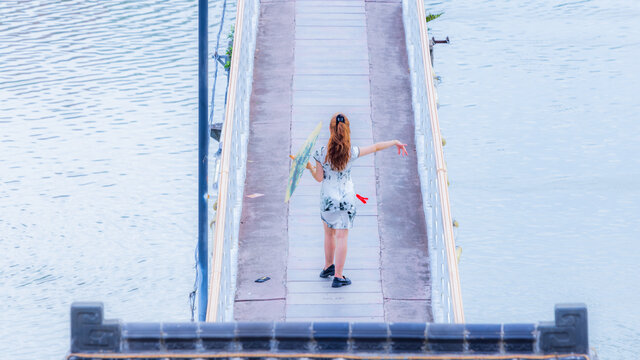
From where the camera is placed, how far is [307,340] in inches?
296

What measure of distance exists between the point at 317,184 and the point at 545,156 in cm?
1447

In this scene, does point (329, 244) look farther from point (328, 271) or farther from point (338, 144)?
point (338, 144)

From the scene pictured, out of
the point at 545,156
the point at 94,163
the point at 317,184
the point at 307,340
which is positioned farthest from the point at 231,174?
the point at 545,156

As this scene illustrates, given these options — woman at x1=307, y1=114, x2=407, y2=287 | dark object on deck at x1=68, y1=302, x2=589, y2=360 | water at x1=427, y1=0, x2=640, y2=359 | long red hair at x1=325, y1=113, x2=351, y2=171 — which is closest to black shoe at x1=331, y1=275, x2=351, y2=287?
woman at x1=307, y1=114, x2=407, y2=287

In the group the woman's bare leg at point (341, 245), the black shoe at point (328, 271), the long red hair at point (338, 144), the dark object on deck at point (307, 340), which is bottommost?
the dark object on deck at point (307, 340)

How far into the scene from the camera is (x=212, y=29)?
98.6 feet

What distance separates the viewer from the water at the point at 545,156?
66.2 feet

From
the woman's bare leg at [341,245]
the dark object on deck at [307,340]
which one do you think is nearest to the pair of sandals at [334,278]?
the woman's bare leg at [341,245]

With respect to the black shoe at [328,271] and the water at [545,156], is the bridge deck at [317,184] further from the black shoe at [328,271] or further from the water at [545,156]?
the water at [545,156]

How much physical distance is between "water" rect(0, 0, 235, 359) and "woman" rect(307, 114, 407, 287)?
9.82 m

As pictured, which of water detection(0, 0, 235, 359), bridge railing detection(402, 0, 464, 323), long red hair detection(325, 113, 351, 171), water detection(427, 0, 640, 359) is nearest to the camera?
long red hair detection(325, 113, 351, 171)

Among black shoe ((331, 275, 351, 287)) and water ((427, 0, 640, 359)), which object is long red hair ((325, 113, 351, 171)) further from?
water ((427, 0, 640, 359))

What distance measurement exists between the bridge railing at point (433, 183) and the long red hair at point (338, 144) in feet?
4.93

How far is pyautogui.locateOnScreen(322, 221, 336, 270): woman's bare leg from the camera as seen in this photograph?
973cm
